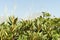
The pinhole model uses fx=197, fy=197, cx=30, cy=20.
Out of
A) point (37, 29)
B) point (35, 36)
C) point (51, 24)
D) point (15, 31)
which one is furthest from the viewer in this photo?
point (51, 24)

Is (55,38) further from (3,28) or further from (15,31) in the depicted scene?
(3,28)

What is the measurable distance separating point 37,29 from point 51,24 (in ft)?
1.42

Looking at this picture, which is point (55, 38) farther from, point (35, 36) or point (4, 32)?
point (4, 32)

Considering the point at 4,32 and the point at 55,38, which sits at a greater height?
the point at 4,32

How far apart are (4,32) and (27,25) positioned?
637 millimetres

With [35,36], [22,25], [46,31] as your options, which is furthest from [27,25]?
[35,36]

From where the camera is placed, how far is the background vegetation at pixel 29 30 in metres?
3.43

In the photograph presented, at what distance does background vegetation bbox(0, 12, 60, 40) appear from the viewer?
343 cm

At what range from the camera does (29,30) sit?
3.76 meters

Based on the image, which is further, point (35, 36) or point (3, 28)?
point (3, 28)

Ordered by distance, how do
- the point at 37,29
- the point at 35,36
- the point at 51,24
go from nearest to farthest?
the point at 35,36, the point at 37,29, the point at 51,24

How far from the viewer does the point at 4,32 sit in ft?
11.4

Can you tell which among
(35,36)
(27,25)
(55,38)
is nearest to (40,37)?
(35,36)

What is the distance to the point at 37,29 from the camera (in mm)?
3807
